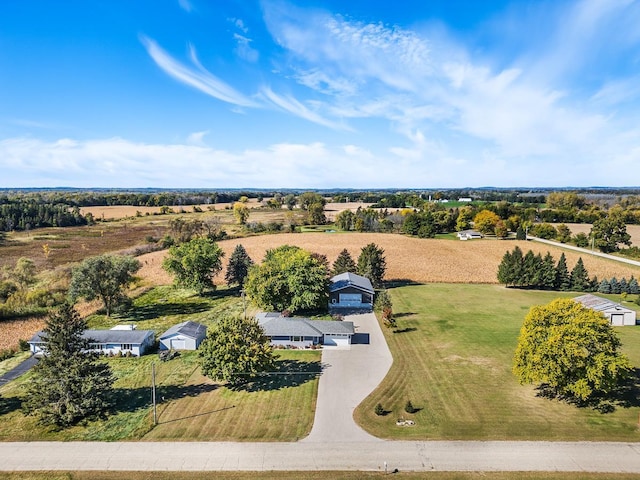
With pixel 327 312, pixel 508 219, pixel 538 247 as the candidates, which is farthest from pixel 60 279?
pixel 508 219

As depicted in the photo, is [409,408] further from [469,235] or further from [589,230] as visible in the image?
[589,230]

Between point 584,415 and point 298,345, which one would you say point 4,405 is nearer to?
Result: point 298,345

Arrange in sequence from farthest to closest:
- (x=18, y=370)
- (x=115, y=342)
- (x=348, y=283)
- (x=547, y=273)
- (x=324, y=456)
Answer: (x=547, y=273) < (x=348, y=283) < (x=115, y=342) < (x=18, y=370) < (x=324, y=456)

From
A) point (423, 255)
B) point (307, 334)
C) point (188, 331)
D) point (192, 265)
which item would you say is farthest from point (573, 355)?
point (423, 255)

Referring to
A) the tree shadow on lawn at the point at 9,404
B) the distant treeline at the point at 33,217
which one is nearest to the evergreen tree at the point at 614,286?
the tree shadow on lawn at the point at 9,404

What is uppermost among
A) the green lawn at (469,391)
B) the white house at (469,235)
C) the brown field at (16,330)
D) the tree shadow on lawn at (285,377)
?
the white house at (469,235)

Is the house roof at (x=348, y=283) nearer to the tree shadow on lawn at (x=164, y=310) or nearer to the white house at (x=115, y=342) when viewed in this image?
the tree shadow on lawn at (x=164, y=310)

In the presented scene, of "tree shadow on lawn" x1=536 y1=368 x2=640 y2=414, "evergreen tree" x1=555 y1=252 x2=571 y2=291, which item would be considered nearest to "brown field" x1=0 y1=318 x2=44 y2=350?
"tree shadow on lawn" x1=536 y1=368 x2=640 y2=414
